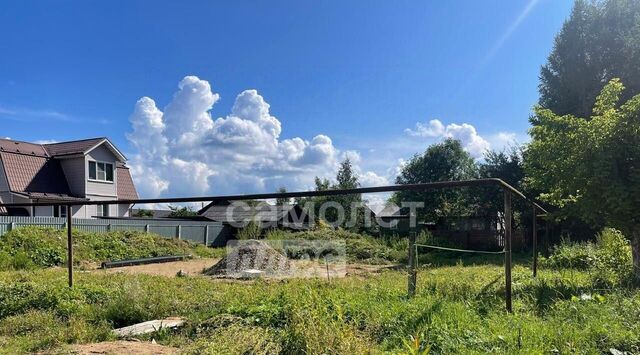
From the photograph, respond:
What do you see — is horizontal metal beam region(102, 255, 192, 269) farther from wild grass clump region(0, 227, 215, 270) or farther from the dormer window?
the dormer window

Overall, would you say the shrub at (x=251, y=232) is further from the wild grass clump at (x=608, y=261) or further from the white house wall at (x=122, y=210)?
the wild grass clump at (x=608, y=261)

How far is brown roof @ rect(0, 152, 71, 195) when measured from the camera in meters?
18.3

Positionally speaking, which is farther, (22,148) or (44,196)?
(22,148)

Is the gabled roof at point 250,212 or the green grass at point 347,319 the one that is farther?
the gabled roof at point 250,212

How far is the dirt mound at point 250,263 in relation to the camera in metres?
11.3

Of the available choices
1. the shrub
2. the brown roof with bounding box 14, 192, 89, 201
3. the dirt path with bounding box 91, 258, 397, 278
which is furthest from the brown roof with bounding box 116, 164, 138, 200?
the dirt path with bounding box 91, 258, 397, 278

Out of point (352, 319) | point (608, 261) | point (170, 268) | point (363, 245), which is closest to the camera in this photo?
point (352, 319)

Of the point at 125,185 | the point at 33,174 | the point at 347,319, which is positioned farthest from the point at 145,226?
the point at 347,319

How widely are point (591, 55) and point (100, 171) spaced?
2387 cm

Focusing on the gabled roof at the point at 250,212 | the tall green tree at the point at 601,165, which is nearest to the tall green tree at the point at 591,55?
the tall green tree at the point at 601,165

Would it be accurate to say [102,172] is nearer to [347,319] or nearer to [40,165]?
[40,165]

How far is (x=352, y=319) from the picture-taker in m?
3.38

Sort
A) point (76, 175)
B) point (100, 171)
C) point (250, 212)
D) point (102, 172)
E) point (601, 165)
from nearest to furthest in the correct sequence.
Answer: point (601, 165) < point (76, 175) < point (100, 171) < point (102, 172) < point (250, 212)

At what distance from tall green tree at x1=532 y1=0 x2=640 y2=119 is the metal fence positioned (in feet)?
54.4
